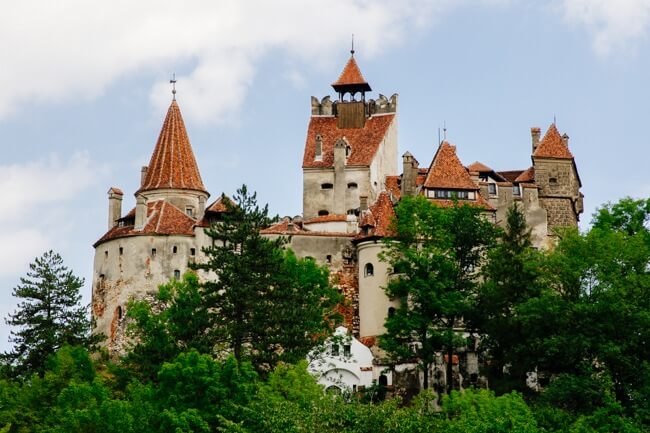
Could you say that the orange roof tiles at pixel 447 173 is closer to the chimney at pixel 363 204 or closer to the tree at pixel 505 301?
the chimney at pixel 363 204

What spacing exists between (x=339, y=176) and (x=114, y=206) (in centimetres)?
1452

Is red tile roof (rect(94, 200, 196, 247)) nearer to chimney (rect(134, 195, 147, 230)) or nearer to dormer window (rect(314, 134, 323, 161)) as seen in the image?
chimney (rect(134, 195, 147, 230))

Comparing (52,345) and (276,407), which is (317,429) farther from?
(52,345)

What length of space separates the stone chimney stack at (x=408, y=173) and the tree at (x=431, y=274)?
8757mm

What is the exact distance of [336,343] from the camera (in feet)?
264

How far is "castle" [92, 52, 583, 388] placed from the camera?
8825 centimetres

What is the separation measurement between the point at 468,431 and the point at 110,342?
36638 mm

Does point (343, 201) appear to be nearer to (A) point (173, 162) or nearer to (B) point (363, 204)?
(B) point (363, 204)

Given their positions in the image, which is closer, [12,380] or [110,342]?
[12,380]

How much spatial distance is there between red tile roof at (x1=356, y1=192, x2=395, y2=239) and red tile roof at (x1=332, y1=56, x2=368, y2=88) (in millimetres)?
13900

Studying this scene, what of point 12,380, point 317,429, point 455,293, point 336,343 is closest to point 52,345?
point 12,380

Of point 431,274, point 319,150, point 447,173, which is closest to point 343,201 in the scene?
point 319,150

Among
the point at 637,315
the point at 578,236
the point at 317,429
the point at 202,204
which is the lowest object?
the point at 317,429

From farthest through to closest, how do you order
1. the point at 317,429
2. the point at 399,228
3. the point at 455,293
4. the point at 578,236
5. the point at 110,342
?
the point at 110,342, the point at 399,228, the point at 455,293, the point at 578,236, the point at 317,429
